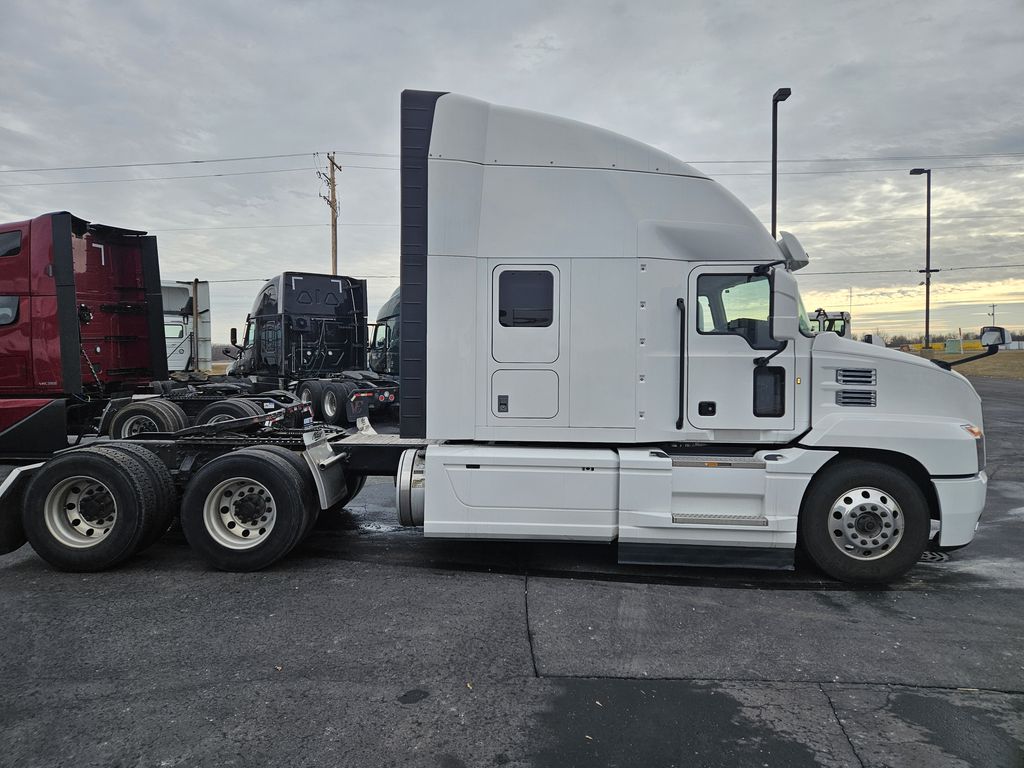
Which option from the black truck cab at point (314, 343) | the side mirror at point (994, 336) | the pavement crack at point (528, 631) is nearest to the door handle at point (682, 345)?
the pavement crack at point (528, 631)

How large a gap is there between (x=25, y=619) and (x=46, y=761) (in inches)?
79.3

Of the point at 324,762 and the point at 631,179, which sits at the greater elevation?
the point at 631,179

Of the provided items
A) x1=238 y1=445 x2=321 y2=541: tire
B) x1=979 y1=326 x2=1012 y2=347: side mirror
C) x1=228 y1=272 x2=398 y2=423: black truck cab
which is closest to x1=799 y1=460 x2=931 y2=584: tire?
x1=979 y1=326 x2=1012 y2=347: side mirror

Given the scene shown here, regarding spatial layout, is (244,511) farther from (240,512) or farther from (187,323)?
(187,323)

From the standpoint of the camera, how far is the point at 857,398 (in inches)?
202

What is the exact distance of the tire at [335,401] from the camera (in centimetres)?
1452

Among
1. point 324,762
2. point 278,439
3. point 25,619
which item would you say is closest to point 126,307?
point 278,439

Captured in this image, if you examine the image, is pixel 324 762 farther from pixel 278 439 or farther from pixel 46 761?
pixel 278 439

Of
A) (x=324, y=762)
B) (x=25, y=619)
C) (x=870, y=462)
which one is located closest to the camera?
(x=324, y=762)

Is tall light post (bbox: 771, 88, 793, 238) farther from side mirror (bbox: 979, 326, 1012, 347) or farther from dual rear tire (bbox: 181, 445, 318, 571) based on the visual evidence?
dual rear tire (bbox: 181, 445, 318, 571)

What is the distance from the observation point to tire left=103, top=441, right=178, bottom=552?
5543 millimetres

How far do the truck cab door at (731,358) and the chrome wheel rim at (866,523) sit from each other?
739 millimetres

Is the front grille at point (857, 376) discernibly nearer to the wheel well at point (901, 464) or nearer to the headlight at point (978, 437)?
the wheel well at point (901, 464)

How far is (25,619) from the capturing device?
4453mm
